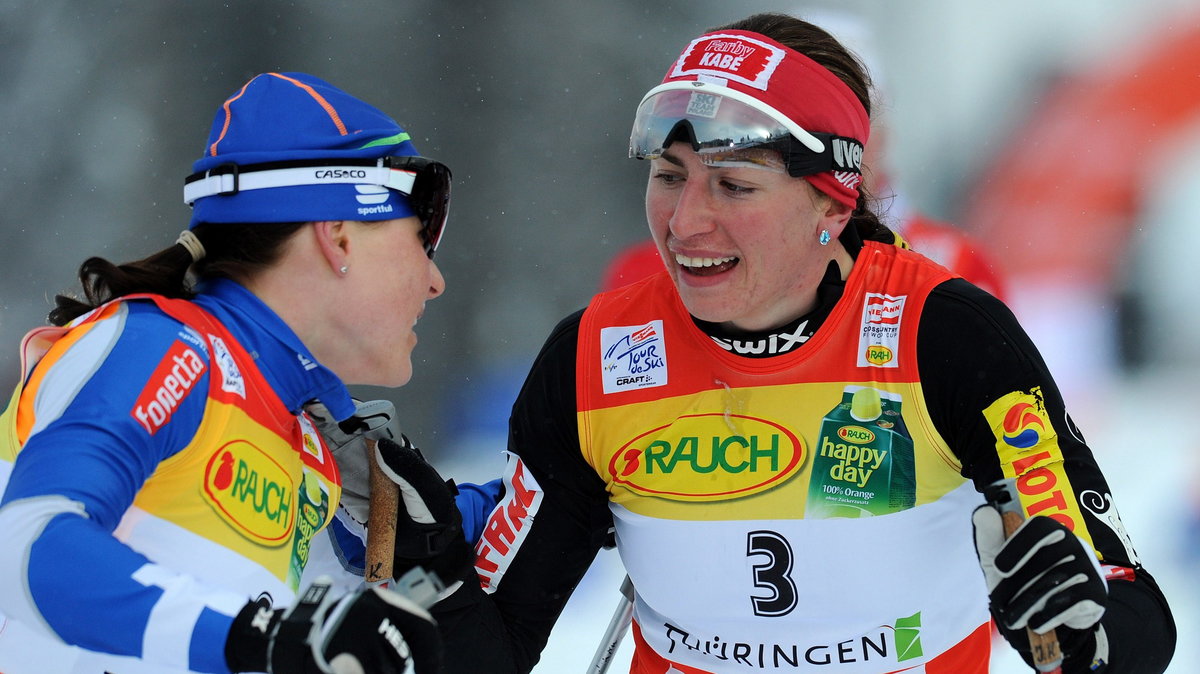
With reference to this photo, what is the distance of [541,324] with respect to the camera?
13.3 ft

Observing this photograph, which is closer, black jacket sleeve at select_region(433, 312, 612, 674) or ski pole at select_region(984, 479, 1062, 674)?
ski pole at select_region(984, 479, 1062, 674)

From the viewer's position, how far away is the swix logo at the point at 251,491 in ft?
5.11

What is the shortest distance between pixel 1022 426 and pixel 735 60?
0.76 m

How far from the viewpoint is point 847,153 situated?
197 centimetres

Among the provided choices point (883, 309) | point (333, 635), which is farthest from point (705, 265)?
point (333, 635)

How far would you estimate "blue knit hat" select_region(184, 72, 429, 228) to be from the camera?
1706 millimetres

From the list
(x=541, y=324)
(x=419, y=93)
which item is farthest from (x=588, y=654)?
(x=419, y=93)

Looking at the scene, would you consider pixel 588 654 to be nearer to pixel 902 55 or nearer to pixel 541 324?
pixel 541 324

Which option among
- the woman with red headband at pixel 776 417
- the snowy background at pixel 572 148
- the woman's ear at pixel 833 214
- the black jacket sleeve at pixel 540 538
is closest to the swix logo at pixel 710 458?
the woman with red headband at pixel 776 417

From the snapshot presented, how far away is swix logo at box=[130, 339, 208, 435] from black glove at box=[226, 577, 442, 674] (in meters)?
0.26

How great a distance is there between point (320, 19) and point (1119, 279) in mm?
2927

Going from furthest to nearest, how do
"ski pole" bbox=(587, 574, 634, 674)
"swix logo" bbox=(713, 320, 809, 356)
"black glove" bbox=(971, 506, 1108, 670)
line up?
1. "ski pole" bbox=(587, 574, 634, 674)
2. "swix logo" bbox=(713, 320, 809, 356)
3. "black glove" bbox=(971, 506, 1108, 670)

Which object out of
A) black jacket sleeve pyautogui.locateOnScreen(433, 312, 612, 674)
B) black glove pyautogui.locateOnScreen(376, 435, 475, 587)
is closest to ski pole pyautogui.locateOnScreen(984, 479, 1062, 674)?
black jacket sleeve pyautogui.locateOnScreen(433, 312, 612, 674)

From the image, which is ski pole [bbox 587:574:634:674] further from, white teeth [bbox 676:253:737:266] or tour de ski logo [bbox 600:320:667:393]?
white teeth [bbox 676:253:737:266]
